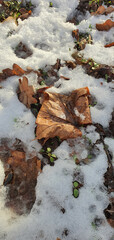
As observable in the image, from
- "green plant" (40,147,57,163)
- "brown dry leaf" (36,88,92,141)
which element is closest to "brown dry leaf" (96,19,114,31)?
"brown dry leaf" (36,88,92,141)

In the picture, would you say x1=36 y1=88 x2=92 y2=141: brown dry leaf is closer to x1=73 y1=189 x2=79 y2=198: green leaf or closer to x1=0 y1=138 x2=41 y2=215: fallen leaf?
x1=0 y1=138 x2=41 y2=215: fallen leaf

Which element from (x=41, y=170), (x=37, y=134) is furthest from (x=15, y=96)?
(x=41, y=170)

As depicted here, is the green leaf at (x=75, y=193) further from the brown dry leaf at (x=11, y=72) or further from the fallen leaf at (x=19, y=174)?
the brown dry leaf at (x=11, y=72)

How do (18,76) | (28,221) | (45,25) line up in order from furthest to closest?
(45,25) < (18,76) < (28,221)

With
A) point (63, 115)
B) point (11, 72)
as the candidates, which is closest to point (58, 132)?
point (63, 115)

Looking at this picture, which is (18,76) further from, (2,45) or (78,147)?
(78,147)
